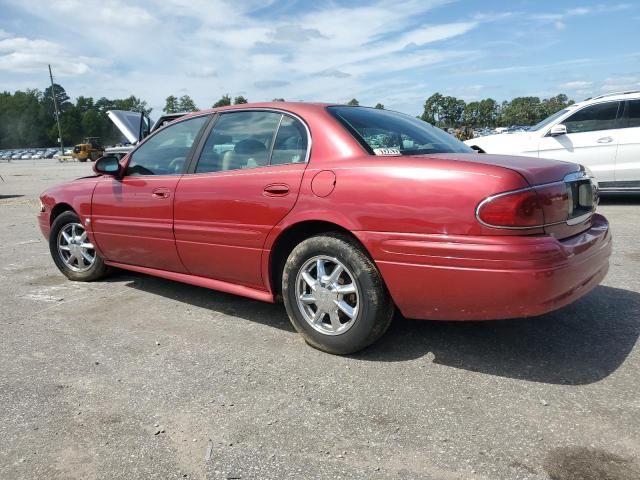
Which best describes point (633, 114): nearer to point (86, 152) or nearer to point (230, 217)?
point (230, 217)

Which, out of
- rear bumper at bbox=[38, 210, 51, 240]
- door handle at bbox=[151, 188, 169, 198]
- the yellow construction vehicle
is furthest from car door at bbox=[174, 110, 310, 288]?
the yellow construction vehicle

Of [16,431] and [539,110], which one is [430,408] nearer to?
[16,431]

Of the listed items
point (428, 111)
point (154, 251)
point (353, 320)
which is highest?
point (428, 111)

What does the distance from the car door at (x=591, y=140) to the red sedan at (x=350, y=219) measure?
18.4ft

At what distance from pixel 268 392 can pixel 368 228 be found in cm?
101

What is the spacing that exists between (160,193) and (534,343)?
2.79m

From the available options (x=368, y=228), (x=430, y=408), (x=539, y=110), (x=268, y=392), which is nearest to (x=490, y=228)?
(x=368, y=228)

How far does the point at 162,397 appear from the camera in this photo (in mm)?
2672

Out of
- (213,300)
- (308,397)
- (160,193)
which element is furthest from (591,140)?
(308,397)

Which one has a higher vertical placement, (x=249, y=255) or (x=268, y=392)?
(x=249, y=255)

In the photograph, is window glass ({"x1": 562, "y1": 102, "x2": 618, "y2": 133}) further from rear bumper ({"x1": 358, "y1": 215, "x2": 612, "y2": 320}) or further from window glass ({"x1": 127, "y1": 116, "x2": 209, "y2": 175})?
window glass ({"x1": 127, "y1": 116, "x2": 209, "y2": 175})

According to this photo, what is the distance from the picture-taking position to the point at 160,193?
12.8 feet

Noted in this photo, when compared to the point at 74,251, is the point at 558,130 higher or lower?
higher

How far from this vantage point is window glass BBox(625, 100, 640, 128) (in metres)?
8.05
